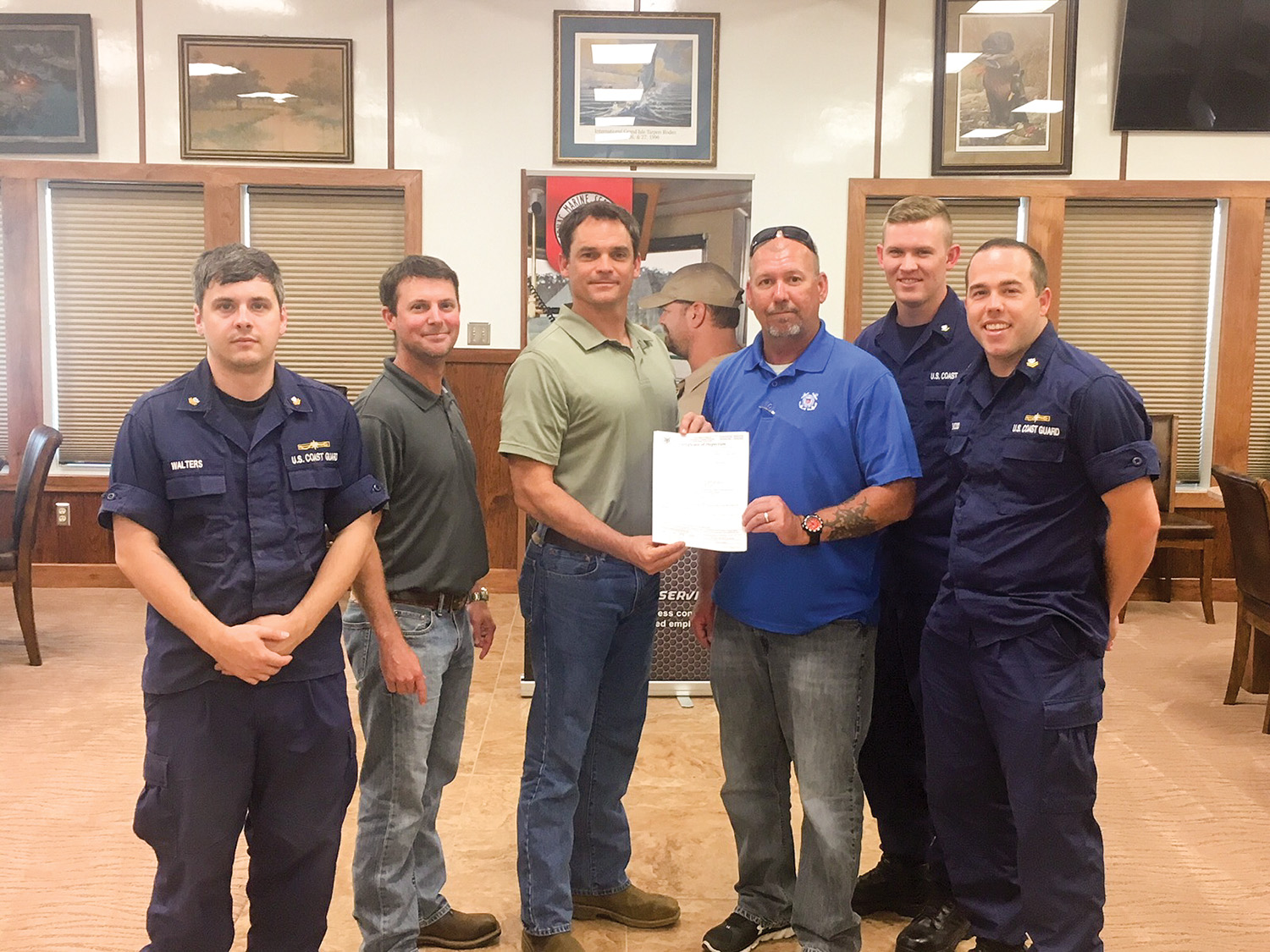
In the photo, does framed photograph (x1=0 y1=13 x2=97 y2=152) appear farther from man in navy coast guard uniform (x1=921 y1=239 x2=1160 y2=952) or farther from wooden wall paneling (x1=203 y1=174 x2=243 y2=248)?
man in navy coast guard uniform (x1=921 y1=239 x2=1160 y2=952)

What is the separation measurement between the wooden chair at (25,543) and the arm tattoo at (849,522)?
13.3 ft

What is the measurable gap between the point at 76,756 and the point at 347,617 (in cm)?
206

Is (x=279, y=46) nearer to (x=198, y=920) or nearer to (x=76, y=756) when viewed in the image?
(x=76, y=756)

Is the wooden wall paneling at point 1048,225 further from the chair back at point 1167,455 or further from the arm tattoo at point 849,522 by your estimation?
the arm tattoo at point 849,522

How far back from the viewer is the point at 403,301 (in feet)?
7.30

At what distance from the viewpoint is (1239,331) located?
20.2ft

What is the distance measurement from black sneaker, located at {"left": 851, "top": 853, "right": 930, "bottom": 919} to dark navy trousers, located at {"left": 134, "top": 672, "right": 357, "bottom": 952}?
1.43 metres

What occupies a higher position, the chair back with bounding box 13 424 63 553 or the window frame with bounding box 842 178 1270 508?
the window frame with bounding box 842 178 1270 508

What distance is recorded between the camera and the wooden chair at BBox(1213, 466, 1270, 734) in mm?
4105

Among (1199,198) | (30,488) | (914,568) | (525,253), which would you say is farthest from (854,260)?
(30,488)

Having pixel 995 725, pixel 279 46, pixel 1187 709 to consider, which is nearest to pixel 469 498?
pixel 995 725

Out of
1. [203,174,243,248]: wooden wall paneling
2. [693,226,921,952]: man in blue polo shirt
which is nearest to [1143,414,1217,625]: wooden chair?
[693,226,921,952]: man in blue polo shirt

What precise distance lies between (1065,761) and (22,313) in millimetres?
6281

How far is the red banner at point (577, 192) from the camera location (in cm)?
602
